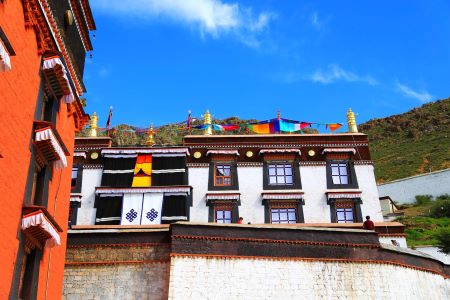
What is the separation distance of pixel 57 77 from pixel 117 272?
7.29 metres

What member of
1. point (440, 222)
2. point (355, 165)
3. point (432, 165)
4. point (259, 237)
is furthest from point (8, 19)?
point (432, 165)

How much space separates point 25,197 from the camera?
40.0 ft

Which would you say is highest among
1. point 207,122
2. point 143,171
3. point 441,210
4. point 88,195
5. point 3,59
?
point 207,122

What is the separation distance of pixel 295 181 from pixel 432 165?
42917mm

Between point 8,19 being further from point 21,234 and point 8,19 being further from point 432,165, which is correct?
point 432,165

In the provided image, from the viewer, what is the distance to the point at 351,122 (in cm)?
3259

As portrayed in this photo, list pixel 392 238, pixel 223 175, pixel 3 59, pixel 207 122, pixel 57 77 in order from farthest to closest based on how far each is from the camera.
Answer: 1. pixel 207 122
2. pixel 223 175
3. pixel 392 238
4. pixel 57 77
5. pixel 3 59

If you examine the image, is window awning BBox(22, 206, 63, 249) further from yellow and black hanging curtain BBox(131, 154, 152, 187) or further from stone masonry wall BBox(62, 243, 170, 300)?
yellow and black hanging curtain BBox(131, 154, 152, 187)

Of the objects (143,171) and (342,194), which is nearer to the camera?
(342,194)

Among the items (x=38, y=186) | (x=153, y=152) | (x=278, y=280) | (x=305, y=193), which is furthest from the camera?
(x=153, y=152)

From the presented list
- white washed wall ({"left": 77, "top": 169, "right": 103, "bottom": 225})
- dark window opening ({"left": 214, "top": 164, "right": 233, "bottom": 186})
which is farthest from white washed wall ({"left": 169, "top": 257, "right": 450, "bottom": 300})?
white washed wall ({"left": 77, "top": 169, "right": 103, "bottom": 225})

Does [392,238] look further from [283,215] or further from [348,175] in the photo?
[283,215]

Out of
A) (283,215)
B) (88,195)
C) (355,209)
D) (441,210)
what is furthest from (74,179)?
(441,210)

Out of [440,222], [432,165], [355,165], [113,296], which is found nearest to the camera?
[113,296]
